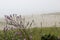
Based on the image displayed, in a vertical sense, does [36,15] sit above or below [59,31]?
above

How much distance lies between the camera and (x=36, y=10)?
2512 millimetres

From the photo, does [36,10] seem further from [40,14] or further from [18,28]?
[18,28]

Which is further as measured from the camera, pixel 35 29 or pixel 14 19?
pixel 35 29

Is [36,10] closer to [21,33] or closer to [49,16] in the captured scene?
[49,16]

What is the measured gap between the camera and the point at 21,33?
1642 mm

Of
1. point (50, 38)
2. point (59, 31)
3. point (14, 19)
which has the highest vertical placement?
point (14, 19)

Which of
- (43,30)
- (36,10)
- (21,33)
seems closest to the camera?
(21,33)

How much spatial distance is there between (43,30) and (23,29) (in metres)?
0.72

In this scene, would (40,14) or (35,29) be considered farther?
(40,14)

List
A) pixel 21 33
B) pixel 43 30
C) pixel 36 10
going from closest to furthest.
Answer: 1. pixel 21 33
2. pixel 43 30
3. pixel 36 10

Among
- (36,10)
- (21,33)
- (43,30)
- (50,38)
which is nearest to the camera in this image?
(21,33)

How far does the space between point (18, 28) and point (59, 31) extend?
93 centimetres

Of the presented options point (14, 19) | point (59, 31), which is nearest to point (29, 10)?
point (59, 31)

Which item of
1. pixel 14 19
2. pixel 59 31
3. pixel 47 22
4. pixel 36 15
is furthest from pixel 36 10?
pixel 14 19
